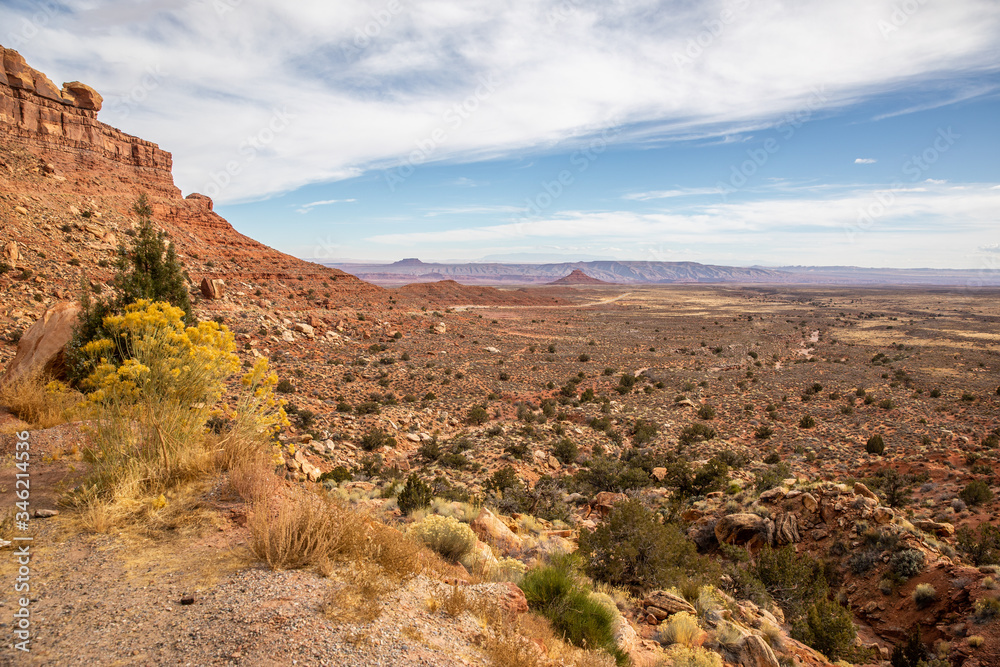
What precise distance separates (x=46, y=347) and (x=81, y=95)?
4400 centimetres

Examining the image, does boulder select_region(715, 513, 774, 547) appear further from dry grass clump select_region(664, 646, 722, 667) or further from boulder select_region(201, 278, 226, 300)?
boulder select_region(201, 278, 226, 300)

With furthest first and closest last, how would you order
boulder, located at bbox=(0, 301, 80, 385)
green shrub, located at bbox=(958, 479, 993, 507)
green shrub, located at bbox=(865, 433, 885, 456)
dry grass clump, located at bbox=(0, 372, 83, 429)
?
green shrub, located at bbox=(865, 433, 885, 456) → green shrub, located at bbox=(958, 479, 993, 507) → boulder, located at bbox=(0, 301, 80, 385) → dry grass clump, located at bbox=(0, 372, 83, 429)

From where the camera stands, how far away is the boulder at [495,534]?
6742 millimetres

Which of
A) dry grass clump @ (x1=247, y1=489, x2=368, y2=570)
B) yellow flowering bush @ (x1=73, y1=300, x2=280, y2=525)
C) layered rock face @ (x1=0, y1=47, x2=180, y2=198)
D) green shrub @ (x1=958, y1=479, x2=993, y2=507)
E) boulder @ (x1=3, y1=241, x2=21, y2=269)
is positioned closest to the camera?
dry grass clump @ (x1=247, y1=489, x2=368, y2=570)

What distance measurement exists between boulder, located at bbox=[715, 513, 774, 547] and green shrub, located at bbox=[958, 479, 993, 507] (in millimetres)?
5511

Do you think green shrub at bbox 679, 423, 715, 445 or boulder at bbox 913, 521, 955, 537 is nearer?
boulder at bbox 913, 521, 955, 537

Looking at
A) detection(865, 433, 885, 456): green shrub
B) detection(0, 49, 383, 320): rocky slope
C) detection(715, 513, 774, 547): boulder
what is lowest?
detection(865, 433, 885, 456): green shrub

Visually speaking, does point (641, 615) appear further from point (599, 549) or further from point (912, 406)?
point (912, 406)

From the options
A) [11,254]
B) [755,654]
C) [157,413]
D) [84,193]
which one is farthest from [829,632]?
[84,193]

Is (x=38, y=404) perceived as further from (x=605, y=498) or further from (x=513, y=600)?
(x=605, y=498)

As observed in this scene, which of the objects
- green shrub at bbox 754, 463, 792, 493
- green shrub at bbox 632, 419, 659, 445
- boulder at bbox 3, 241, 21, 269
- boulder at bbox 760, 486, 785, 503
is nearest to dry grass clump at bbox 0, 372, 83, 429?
boulder at bbox 760, 486, 785, 503

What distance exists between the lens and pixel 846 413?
2038cm

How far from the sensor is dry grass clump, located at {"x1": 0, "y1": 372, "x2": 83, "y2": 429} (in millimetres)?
7086

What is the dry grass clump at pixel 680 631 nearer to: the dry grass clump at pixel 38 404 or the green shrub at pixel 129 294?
the green shrub at pixel 129 294
